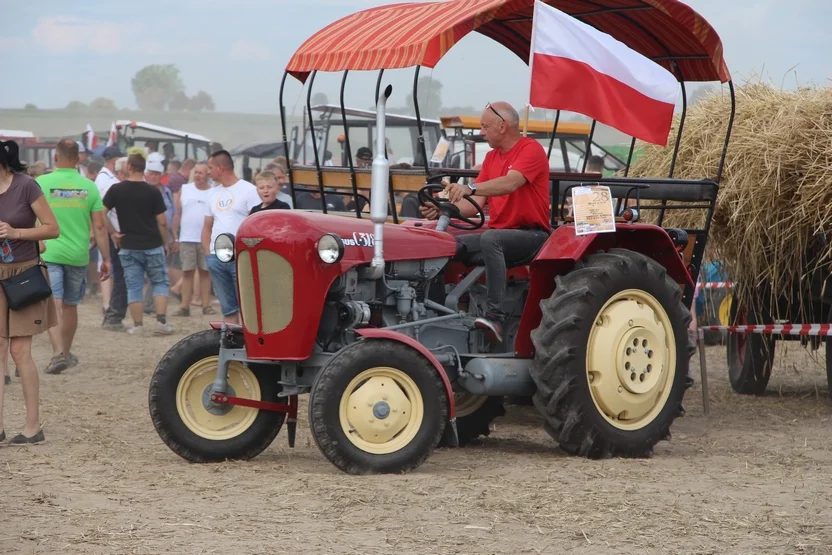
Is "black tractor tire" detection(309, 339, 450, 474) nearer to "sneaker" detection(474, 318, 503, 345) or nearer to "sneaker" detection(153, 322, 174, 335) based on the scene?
"sneaker" detection(474, 318, 503, 345)

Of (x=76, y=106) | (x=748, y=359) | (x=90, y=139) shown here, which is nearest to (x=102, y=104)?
(x=76, y=106)

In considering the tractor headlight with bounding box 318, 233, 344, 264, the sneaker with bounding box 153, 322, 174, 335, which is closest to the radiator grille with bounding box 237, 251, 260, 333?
the tractor headlight with bounding box 318, 233, 344, 264

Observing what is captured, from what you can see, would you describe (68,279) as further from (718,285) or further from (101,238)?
(718,285)

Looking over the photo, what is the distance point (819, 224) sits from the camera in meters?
7.66

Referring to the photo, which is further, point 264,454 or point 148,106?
point 148,106

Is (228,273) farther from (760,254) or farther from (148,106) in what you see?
(148,106)

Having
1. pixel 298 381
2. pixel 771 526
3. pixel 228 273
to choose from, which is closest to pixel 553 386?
pixel 298 381

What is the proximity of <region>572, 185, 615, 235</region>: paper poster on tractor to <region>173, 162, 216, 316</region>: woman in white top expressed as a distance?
8.70m

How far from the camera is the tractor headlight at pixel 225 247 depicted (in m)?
6.21

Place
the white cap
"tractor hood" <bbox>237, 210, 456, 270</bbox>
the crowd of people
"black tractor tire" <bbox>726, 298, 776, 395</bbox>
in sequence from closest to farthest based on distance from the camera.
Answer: "tractor hood" <bbox>237, 210, 456, 270</bbox>, the crowd of people, "black tractor tire" <bbox>726, 298, 776, 395</bbox>, the white cap

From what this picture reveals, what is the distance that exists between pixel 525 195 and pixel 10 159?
294cm

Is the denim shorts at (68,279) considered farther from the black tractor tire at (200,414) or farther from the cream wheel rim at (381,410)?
the cream wheel rim at (381,410)

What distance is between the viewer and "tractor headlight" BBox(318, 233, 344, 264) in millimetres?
5758

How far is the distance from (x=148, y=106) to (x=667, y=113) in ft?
344
